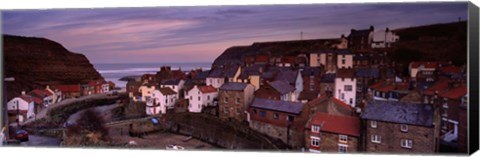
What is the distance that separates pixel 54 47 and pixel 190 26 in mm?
1784

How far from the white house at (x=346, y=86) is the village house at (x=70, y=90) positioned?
3189 mm

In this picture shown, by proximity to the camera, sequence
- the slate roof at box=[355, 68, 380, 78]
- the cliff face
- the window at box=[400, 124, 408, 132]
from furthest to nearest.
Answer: the cliff face < the slate roof at box=[355, 68, 380, 78] < the window at box=[400, 124, 408, 132]

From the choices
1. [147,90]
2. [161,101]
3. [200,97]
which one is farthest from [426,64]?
[147,90]

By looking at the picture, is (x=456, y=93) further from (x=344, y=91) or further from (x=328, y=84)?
(x=328, y=84)

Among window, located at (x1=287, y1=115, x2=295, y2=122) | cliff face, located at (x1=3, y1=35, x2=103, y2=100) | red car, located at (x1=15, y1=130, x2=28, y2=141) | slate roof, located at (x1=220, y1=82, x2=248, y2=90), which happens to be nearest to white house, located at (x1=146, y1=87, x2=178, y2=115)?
slate roof, located at (x1=220, y1=82, x2=248, y2=90)

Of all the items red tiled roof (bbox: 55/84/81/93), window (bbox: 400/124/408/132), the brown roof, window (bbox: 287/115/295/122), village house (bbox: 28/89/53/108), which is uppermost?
the brown roof

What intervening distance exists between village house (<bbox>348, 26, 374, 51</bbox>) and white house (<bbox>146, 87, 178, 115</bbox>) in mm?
2183

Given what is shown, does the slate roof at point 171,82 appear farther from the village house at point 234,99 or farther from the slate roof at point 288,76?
the slate roof at point 288,76

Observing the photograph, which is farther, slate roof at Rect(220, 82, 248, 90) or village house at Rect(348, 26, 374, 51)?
slate roof at Rect(220, 82, 248, 90)

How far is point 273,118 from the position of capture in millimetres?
5543

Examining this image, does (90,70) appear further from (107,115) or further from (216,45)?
(216,45)

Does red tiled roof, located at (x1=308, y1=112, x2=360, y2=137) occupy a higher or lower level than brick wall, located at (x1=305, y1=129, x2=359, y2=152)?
higher

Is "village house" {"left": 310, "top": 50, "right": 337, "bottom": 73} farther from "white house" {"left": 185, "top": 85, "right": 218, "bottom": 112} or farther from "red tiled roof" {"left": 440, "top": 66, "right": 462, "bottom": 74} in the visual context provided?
"white house" {"left": 185, "top": 85, "right": 218, "bottom": 112}

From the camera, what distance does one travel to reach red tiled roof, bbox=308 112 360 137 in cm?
527
